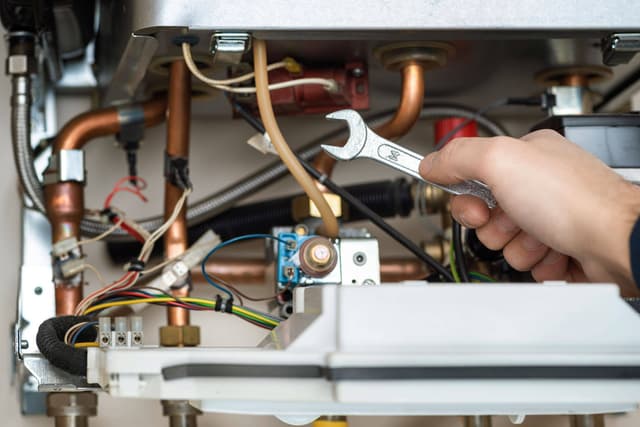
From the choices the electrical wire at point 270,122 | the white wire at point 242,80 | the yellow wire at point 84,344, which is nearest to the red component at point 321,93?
the white wire at point 242,80

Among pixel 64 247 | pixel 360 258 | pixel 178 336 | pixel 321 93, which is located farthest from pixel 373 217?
pixel 64 247

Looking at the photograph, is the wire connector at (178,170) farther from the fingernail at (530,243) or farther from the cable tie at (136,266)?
the fingernail at (530,243)

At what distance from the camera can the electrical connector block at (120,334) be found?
780 millimetres

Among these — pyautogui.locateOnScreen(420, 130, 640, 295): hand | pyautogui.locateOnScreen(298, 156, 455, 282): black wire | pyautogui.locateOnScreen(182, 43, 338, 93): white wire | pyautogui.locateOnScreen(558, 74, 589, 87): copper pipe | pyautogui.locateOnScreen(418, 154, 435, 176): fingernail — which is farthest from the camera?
pyautogui.locateOnScreen(558, 74, 589, 87): copper pipe

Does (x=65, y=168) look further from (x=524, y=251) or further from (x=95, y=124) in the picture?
(x=524, y=251)

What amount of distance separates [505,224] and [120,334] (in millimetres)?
372

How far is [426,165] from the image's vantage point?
780mm

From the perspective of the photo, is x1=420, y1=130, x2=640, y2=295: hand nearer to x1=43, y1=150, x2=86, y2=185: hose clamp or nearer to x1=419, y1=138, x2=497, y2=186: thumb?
x1=419, y1=138, x2=497, y2=186: thumb

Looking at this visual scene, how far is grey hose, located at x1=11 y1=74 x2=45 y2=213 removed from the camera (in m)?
1.08

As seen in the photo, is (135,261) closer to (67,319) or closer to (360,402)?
(67,319)

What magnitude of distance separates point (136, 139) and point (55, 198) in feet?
0.48

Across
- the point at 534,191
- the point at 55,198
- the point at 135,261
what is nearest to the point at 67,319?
the point at 135,261

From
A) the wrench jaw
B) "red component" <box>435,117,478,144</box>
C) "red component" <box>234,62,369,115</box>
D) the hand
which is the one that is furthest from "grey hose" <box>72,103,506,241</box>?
the hand

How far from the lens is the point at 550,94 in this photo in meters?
1.12
